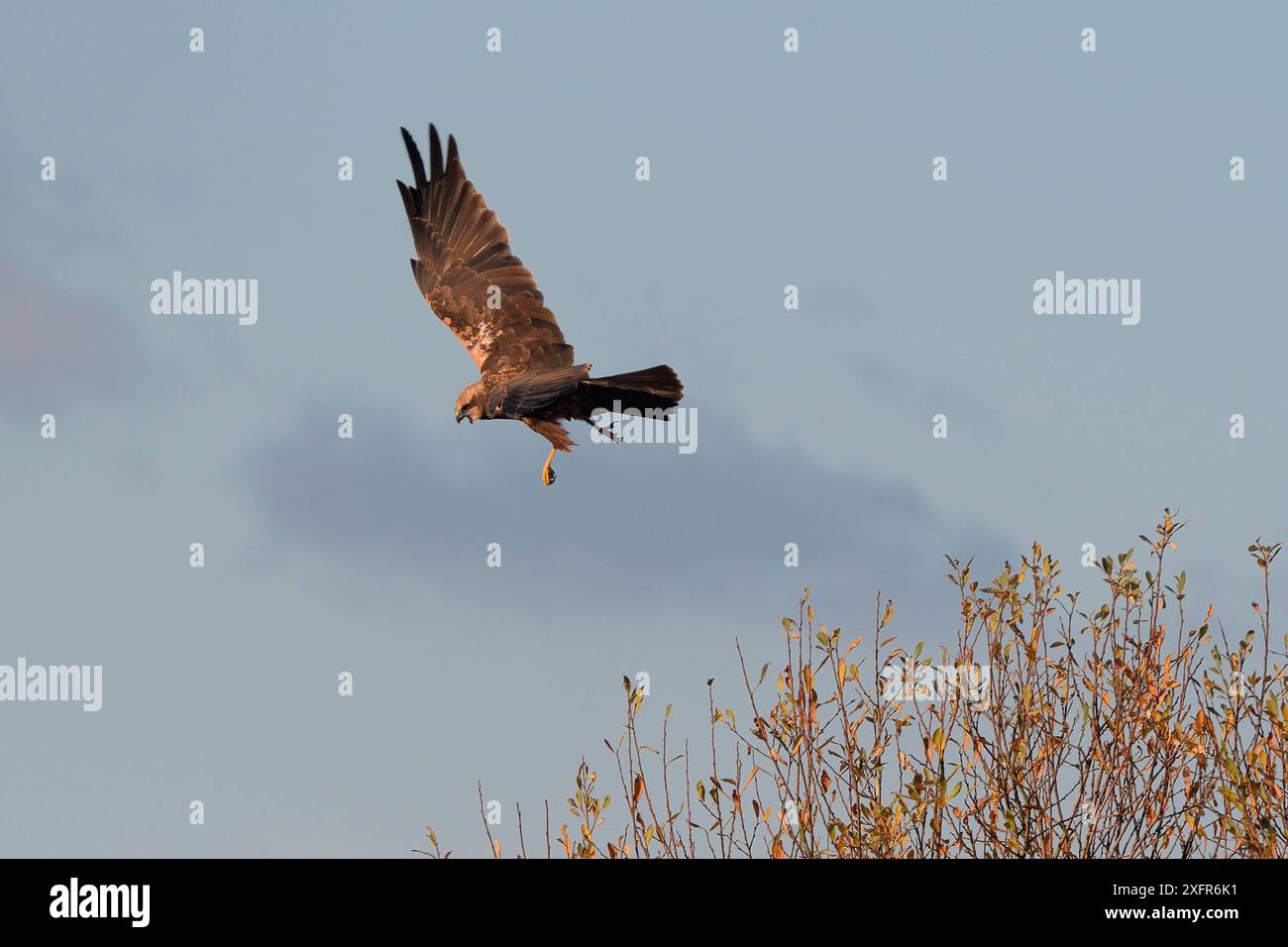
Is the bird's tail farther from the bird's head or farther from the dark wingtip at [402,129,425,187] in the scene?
the dark wingtip at [402,129,425,187]

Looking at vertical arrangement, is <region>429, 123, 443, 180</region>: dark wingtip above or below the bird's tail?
above

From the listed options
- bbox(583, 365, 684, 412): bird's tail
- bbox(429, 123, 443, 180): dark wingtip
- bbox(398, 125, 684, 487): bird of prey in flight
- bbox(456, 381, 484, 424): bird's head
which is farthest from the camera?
bbox(429, 123, 443, 180): dark wingtip

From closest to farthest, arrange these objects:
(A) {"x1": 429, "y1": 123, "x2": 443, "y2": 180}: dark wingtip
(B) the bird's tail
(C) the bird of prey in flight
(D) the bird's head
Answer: (B) the bird's tail → (C) the bird of prey in flight → (D) the bird's head → (A) {"x1": 429, "y1": 123, "x2": 443, "y2": 180}: dark wingtip

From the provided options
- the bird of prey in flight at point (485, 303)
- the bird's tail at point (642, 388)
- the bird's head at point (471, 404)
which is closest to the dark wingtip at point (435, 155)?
the bird of prey in flight at point (485, 303)

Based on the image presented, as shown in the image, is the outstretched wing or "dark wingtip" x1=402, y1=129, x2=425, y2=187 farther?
"dark wingtip" x1=402, y1=129, x2=425, y2=187

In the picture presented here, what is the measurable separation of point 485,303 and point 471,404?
3.69 ft

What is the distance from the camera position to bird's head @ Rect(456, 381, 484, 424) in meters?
15.4

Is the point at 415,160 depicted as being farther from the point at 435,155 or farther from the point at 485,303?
the point at 485,303

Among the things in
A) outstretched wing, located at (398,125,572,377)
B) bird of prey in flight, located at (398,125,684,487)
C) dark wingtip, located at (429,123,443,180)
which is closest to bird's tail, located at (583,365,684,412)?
bird of prey in flight, located at (398,125,684,487)

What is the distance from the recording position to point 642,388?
1293 cm
